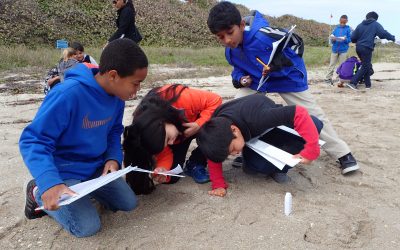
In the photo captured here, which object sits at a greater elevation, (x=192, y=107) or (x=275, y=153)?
(x=192, y=107)

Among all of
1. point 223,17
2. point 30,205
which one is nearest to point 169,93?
point 223,17

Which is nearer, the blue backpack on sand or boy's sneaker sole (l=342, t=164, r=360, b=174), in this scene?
boy's sneaker sole (l=342, t=164, r=360, b=174)

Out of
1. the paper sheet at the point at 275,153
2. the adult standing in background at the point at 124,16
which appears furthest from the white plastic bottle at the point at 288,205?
the adult standing in background at the point at 124,16

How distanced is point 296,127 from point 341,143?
0.76 m

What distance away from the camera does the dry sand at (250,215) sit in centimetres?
212

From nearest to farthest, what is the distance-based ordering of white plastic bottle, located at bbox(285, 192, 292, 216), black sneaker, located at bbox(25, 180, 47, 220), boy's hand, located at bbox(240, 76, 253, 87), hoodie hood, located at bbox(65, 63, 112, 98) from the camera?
1. hoodie hood, located at bbox(65, 63, 112, 98)
2. black sneaker, located at bbox(25, 180, 47, 220)
3. white plastic bottle, located at bbox(285, 192, 292, 216)
4. boy's hand, located at bbox(240, 76, 253, 87)

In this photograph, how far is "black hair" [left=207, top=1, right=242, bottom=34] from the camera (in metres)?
2.87

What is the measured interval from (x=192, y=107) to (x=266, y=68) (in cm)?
69

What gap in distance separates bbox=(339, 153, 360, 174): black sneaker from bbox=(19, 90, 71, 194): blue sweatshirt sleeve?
83.0 inches

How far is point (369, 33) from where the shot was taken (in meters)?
7.58

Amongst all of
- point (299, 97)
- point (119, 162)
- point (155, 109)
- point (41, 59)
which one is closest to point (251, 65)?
point (299, 97)

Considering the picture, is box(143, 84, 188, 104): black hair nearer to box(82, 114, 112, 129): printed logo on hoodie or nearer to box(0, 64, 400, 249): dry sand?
box(82, 114, 112, 129): printed logo on hoodie

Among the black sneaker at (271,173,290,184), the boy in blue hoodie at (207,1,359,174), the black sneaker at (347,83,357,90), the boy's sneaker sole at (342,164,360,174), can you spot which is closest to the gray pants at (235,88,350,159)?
the boy in blue hoodie at (207,1,359,174)

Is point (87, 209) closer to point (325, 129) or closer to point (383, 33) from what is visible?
point (325, 129)
